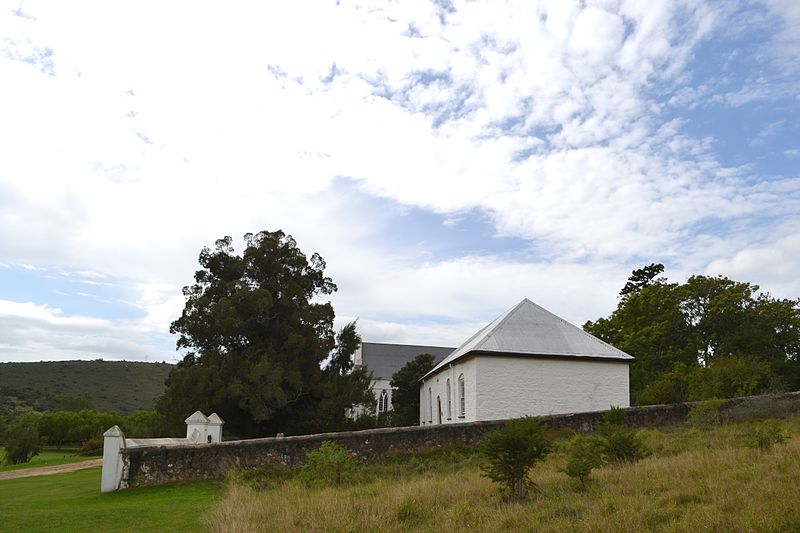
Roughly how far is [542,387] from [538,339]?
203 cm

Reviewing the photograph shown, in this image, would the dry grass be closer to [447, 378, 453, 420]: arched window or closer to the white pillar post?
the white pillar post

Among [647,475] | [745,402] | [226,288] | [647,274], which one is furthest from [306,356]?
[647,274]

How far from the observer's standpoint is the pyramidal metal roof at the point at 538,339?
23.9 m

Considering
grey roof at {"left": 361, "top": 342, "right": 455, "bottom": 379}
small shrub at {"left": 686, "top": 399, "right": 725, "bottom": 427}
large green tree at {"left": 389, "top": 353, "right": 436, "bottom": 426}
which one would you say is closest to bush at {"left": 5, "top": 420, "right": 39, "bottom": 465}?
large green tree at {"left": 389, "top": 353, "right": 436, "bottom": 426}

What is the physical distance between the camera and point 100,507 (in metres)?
10.9

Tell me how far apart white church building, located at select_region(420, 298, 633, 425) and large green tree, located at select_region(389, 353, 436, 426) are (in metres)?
14.0

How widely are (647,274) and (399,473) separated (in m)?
40.1

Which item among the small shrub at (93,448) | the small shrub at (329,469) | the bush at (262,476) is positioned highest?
the small shrub at (329,469)

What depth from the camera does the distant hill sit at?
65.0 meters

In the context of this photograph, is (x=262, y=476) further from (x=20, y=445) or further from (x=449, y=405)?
(x=20, y=445)

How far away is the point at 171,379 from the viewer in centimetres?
2570

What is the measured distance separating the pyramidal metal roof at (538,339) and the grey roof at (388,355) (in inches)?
1237

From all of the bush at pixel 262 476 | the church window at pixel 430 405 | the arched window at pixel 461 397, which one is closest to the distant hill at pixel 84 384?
the church window at pixel 430 405

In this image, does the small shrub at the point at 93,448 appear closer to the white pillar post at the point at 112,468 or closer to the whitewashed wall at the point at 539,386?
the whitewashed wall at the point at 539,386
